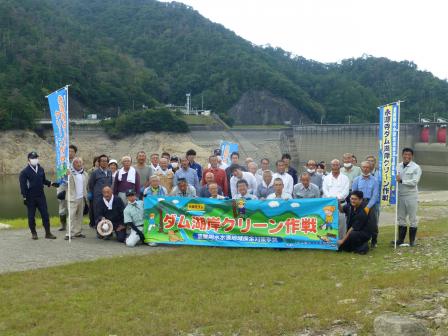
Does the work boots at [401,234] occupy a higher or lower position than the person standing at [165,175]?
lower

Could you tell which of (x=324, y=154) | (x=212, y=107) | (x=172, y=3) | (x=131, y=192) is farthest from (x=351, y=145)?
(x=172, y=3)

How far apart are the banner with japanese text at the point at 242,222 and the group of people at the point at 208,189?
0.28 m

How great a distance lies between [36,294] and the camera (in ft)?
20.5

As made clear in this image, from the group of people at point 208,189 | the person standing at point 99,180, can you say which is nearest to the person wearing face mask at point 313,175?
the group of people at point 208,189

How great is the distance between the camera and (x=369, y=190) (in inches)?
364

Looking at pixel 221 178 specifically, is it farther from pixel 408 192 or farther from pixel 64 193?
pixel 408 192

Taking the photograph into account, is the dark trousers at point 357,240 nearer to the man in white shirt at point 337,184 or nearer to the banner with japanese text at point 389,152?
the man in white shirt at point 337,184

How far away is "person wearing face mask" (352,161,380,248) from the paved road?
3.95 metres

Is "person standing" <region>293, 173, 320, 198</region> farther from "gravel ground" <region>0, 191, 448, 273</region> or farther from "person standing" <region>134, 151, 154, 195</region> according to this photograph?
"person standing" <region>134, 151, 154, 195</region>

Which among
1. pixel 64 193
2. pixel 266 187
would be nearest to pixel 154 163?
pixel 64 193

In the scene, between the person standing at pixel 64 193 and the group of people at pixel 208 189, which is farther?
the person standing at pixel 64 193

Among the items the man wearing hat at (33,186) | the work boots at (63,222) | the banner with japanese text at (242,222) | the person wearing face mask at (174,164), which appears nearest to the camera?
the banner with japanese text at (242,222)

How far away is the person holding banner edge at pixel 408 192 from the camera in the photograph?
29.7ft

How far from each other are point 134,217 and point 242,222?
2225 mm
